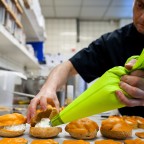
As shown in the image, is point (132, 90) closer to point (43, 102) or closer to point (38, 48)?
point (43, 102)

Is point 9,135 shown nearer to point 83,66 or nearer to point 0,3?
point 83,66

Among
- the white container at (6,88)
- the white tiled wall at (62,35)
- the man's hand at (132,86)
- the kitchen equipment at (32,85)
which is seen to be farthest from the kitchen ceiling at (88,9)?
the man's hand at (132,86)

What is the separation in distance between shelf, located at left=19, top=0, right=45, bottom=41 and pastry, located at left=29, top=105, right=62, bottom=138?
157 centimetres

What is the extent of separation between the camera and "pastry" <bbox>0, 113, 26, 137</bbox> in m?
0.94

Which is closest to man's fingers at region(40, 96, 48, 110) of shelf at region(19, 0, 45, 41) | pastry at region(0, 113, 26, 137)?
pastry at region(0, 113, 26, 137)

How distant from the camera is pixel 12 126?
98 centimetres

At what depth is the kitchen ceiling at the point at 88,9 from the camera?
4.69 m

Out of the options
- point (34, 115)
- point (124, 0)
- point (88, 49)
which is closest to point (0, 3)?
point (88, 49)

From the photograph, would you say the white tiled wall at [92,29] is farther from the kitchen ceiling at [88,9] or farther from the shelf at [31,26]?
the shelf at [31,26]

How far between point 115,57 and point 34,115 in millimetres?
832

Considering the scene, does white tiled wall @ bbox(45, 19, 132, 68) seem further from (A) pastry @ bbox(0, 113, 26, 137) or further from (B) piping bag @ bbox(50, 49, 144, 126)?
(B) piping bag @ bbox(50, 49, 144, 126)

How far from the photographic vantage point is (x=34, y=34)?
383 centimetres

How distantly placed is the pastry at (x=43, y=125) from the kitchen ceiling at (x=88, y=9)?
3908 millimetres

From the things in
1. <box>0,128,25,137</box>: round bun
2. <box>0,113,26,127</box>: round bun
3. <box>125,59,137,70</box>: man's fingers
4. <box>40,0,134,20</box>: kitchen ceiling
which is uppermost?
<box>40,0,134,20</box>: kitchen ceiling
